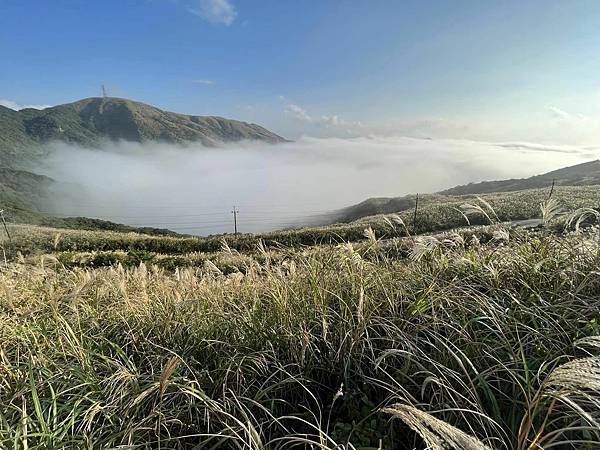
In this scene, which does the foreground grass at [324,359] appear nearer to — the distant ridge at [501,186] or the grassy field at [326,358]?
the grassy field at [326,358]

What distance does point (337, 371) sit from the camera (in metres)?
2.84

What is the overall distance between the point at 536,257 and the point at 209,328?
12.2 ft

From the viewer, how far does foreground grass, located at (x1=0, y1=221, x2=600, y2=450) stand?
209 centimetres

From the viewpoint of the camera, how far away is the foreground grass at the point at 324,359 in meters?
2.09

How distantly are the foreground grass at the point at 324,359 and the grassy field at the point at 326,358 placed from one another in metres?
0.02

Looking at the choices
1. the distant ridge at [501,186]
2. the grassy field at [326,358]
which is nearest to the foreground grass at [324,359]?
the grassy field at [326,358]

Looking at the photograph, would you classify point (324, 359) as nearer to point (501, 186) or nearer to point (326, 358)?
point (326, 358)

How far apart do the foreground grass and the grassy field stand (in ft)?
0.06

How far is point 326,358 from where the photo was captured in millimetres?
2891

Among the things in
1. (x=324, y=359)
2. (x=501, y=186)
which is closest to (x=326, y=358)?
(x=324, y=359)

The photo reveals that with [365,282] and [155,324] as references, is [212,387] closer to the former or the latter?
[155,324]

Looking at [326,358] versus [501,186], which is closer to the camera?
[326,358]

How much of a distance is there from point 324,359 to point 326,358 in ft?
0.16

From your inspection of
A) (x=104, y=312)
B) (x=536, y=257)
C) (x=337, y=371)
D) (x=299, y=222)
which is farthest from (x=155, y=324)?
(x=299, y=222)
